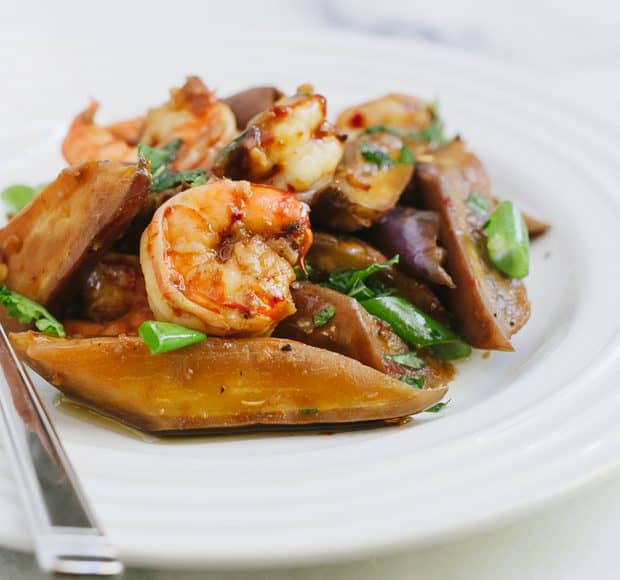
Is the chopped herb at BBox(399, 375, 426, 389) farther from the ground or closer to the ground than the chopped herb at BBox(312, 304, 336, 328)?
closer to the ground

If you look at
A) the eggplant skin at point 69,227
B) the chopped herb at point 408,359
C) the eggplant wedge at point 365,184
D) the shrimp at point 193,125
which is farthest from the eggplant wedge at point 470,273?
the eggplant skin at point 69,227

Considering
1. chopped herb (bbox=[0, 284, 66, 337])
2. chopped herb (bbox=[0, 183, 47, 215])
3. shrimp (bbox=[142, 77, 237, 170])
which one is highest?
shrimp (bbox=[142, 77, 237, 170])

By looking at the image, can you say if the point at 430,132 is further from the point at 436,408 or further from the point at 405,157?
the point at 436,408

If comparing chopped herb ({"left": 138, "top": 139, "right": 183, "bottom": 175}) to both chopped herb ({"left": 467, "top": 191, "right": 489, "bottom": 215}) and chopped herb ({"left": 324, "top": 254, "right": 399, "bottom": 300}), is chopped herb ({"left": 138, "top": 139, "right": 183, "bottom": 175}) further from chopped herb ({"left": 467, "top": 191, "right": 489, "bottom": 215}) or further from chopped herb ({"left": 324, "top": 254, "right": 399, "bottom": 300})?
chopped herb ({"left": 467, "top": 191, "right": 489, "bottom": 215})

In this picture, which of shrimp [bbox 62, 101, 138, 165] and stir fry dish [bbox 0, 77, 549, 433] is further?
shrimp [bbox 62, 101, 138, 165]

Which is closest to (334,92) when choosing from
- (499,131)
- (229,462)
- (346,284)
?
(499,131)

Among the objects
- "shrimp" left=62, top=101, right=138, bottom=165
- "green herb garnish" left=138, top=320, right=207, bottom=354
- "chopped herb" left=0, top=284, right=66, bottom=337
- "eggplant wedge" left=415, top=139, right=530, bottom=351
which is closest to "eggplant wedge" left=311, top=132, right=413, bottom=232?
"eggplant wedge" left=415, top=139, right=530, bottom=351

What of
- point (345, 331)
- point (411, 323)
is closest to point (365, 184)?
point (411, 323)

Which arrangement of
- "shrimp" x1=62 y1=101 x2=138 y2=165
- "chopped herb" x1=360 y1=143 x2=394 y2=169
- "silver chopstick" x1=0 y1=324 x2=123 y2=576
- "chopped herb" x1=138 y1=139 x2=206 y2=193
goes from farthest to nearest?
"shrimp" x1=62 y1=101 x2=138 y2=165 < "chopped herb" x1=360 y1=143 x2=394 y2=169 < "chopped herb" x1=138 y1=139 x2=206 y2=193 < "silver chopstick" x1=0 y1=324 x2=123 y2=576
